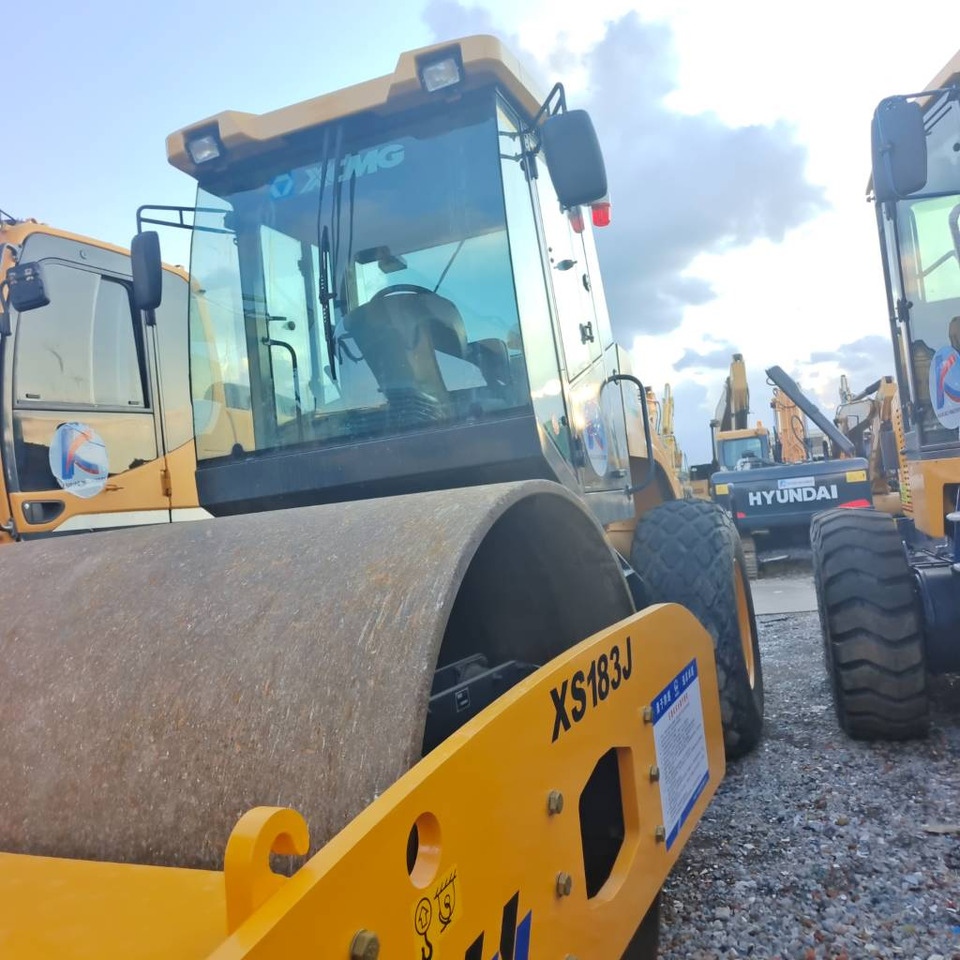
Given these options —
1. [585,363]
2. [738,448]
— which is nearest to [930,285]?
[585,363]

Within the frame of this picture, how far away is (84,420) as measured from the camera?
5129 mm

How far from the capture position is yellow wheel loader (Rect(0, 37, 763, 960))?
1.04 metres

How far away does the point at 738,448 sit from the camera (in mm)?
15039

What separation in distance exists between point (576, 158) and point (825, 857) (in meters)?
2.04

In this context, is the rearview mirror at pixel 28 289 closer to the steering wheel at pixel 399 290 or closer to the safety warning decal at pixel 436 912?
the steering wheel at pixel 399 290

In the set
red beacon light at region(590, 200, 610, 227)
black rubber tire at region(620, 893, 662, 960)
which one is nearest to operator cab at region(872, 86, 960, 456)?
red beacon light at region(590, 200, 610, 227)

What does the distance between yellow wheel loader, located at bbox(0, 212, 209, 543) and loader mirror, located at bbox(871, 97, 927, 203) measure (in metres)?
3.80

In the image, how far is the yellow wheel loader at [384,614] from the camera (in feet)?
3.40

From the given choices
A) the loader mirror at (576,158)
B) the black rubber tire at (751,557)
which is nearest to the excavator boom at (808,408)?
the black rubber tire at (751,557)

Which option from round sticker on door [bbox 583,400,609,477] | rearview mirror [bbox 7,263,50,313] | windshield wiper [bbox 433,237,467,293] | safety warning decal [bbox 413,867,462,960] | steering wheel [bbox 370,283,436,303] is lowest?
safety warning decal [bbox 413,867,462,960]

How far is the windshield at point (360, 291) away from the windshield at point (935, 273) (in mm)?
2115

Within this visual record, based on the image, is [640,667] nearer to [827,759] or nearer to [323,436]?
[323,436]

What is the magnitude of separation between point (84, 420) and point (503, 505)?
4387 mm

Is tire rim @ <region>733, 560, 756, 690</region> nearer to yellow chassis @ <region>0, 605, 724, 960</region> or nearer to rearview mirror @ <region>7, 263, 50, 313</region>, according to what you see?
yellow chassis @ <region>0, 605, 724, 960</region>
